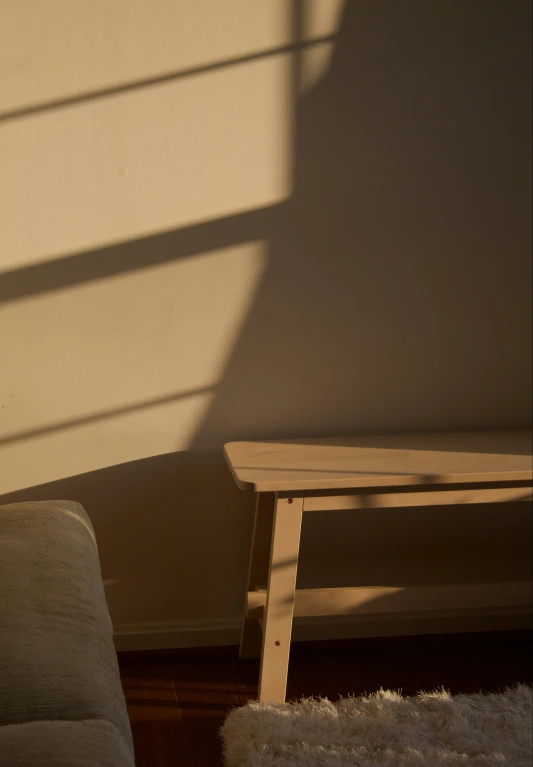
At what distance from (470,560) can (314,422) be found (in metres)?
0.79

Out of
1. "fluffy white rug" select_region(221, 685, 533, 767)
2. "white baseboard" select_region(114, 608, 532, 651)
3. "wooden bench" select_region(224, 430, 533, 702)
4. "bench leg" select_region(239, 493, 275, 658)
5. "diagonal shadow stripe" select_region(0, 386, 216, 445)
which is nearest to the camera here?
"fluffy white rug" select_region(221, 685, 533, 767)

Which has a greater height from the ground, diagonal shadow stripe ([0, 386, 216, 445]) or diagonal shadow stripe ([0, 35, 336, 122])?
diagonal shadow stripe ([0, 35, 336, 122])

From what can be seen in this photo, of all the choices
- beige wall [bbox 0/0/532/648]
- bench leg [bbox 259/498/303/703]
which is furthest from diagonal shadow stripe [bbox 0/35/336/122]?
bench leg [bbox 259/498/303/703]

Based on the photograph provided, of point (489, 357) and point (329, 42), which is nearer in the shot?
point (329, 42)

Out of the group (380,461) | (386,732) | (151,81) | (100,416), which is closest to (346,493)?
(380,461)

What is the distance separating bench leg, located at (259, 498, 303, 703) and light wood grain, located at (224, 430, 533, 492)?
3.7 inches

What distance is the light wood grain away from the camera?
2.37 metres

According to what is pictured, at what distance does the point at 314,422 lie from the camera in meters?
2.80

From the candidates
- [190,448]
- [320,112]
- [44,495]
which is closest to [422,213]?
[320,112]

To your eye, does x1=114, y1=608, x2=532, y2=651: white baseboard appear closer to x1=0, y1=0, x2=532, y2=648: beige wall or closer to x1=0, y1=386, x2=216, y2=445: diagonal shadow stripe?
x1=0, y1=0, x2=532, y2=648: beige wall

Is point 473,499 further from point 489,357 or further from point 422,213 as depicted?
point 422,213

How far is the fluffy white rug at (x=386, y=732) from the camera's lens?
2283 mm

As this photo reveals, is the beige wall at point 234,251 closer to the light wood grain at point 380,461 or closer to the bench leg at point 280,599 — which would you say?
the light wood grain at point 380,461

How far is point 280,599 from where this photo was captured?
2.47 metres
